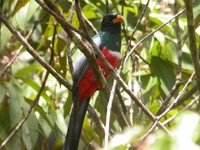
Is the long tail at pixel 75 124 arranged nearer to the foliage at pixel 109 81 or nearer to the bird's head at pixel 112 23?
the foliage at pixel 109 81

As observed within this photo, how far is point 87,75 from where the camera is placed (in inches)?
135

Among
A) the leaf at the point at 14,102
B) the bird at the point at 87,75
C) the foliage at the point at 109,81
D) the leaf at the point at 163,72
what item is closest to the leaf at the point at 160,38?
the foliage at the point at 109,81

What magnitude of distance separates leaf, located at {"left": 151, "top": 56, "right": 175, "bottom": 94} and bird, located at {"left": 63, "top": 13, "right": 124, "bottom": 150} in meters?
0.26

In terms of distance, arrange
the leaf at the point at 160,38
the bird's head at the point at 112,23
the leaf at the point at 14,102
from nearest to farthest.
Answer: the leaf at the point at 160,38
the leaf at the point at 14,102
the bird's head at the point at 112,23

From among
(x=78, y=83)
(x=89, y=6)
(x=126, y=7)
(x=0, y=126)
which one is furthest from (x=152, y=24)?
(x=0, y=126)

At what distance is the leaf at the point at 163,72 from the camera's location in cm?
308

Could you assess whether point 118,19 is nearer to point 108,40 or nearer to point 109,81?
point 108,40

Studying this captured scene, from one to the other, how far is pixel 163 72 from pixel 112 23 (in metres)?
0.61

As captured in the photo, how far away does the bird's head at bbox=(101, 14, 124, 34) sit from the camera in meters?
3.41

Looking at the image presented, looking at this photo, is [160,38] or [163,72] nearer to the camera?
[160,38]

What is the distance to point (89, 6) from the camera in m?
3.46

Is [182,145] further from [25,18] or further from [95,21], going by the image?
[95,21]

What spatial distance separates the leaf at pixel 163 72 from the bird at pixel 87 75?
0.26 meters

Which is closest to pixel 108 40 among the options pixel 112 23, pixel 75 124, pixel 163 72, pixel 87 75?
pixel 112 23
